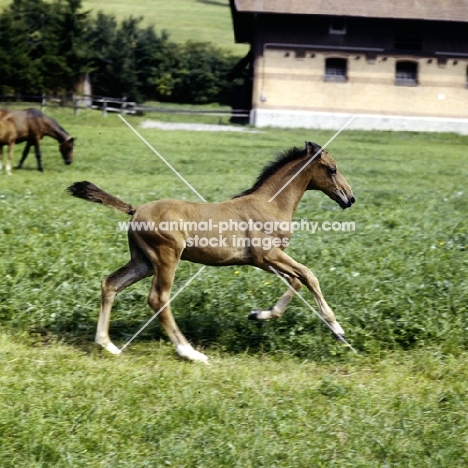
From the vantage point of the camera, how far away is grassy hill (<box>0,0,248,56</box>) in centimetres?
6681

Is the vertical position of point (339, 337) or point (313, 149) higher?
point (313, 149)

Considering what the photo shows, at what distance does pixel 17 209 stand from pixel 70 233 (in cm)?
225

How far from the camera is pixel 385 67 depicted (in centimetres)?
3988

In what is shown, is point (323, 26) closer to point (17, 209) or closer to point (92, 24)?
point (92, 24)

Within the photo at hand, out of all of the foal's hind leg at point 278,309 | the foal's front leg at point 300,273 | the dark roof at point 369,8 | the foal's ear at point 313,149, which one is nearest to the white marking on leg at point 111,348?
the foal's hind leg at point 278,309

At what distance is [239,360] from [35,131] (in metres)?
16.1

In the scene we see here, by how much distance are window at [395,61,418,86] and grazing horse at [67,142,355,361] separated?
34.0 meters

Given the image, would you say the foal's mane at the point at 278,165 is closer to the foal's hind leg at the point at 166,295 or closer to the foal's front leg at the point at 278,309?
the foal's front leg at the point at 278,309

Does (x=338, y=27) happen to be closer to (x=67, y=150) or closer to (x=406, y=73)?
(x=406, y=73)

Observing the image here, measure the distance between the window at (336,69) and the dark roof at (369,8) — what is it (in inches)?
116

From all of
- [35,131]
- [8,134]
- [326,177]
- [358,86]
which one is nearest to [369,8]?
[358,86]

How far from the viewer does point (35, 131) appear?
A: 2177 centimetres

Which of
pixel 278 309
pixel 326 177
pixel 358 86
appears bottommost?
pixel 358 86

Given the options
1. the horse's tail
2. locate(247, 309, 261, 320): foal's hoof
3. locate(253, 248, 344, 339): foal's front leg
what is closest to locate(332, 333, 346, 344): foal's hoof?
locate(253, 248, 344, 339): foal's front leg
